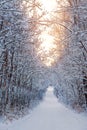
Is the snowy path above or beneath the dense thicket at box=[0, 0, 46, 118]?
beneath

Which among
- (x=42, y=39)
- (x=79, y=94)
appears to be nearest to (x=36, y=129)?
(x=42, y=39)

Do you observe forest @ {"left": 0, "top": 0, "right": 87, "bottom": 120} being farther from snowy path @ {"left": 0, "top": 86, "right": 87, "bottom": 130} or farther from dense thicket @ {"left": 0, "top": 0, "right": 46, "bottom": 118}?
snowy path @ {"left": 0, "top": 86, "right": 87, "bottom": 130}

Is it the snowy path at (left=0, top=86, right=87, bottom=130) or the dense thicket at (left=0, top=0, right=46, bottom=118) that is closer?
the dense thicket at (left=0, top=0, right=46, bottom=118)

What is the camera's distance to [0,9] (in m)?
12.0

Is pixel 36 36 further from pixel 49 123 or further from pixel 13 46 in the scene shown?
pixel 49 123

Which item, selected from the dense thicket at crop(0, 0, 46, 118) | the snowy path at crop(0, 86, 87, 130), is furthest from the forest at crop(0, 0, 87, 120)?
the snowy path at crop(0, 86, 87, 130)

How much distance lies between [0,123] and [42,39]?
43.0 feet

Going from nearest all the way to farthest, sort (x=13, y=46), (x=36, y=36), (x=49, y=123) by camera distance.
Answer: (x=49, y=123)
(x=13, y=46)
(x=36, y=36)

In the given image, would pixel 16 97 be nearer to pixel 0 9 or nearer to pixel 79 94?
pixel 79 94

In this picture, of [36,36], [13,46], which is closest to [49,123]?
[13,46]

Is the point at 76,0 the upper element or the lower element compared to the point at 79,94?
upper

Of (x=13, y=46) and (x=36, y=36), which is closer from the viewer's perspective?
(x=13, y=46)

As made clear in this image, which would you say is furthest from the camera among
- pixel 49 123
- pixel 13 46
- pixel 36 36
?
pixel 36 36

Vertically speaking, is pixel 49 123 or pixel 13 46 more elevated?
pixel 13 46
